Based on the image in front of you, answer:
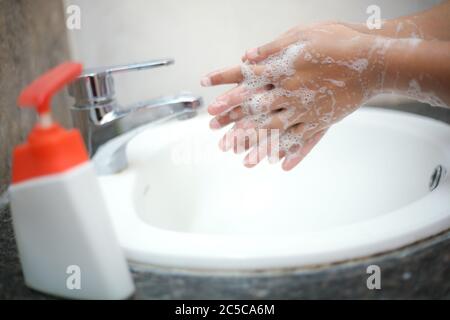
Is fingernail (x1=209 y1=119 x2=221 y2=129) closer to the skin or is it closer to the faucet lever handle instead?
the skin

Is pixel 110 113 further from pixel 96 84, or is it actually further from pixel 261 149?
pixel 261 149

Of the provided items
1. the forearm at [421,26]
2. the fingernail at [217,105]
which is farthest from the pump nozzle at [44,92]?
the forearm at [421,26]

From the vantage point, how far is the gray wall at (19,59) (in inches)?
19.6

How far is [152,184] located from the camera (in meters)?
0.58

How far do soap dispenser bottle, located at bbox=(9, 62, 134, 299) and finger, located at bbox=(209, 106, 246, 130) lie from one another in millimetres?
275

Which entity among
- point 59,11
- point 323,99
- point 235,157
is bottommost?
point 235,157

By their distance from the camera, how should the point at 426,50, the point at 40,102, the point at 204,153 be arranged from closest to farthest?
the point at 40,102 → the point at 426,50 → the point at 204,153

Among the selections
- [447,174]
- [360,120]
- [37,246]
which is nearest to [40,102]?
[37,246]

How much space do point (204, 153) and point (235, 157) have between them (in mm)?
53

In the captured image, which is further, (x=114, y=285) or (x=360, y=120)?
(x=360, y=120)

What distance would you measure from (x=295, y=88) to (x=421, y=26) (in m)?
0.21

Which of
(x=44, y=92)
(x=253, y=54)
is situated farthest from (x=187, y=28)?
(x=44, y=92)

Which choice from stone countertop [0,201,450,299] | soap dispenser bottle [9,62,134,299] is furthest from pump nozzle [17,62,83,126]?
stone countertop [0,201,450,299]

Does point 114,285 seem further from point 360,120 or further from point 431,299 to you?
point 360,120
